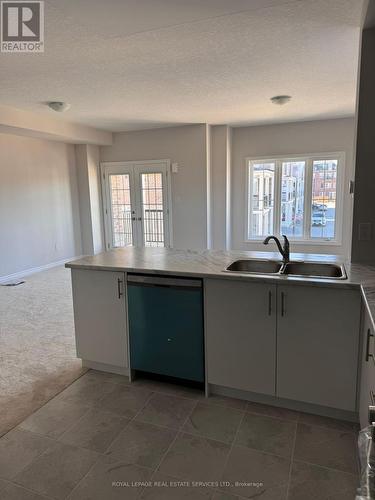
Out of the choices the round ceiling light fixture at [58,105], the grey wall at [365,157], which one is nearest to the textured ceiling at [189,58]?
the round ceiling light fixture at [58,105]

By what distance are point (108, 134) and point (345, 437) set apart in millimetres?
6280

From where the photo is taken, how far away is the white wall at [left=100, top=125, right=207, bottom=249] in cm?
615

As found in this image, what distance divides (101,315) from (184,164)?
14.1 feet

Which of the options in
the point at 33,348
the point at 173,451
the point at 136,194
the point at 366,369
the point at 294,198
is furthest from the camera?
the point at 136,194

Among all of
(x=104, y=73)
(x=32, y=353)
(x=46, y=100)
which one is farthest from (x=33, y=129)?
(x=32, y=353)

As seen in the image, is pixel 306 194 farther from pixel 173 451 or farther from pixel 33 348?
pixel 173 451

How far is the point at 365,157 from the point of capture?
2.33 meters

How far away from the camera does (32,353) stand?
3.09m

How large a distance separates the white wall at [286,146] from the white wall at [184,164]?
74 cm

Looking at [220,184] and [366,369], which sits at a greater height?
[220,184]

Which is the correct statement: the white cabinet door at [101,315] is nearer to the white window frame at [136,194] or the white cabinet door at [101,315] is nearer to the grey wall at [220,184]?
the white window frame at [136,194]

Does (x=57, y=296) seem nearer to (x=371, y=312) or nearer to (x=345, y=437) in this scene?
(x=345, y=437)

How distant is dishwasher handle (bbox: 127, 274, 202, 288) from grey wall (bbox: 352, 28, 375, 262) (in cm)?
119

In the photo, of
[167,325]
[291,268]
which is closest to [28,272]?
[167,325]
